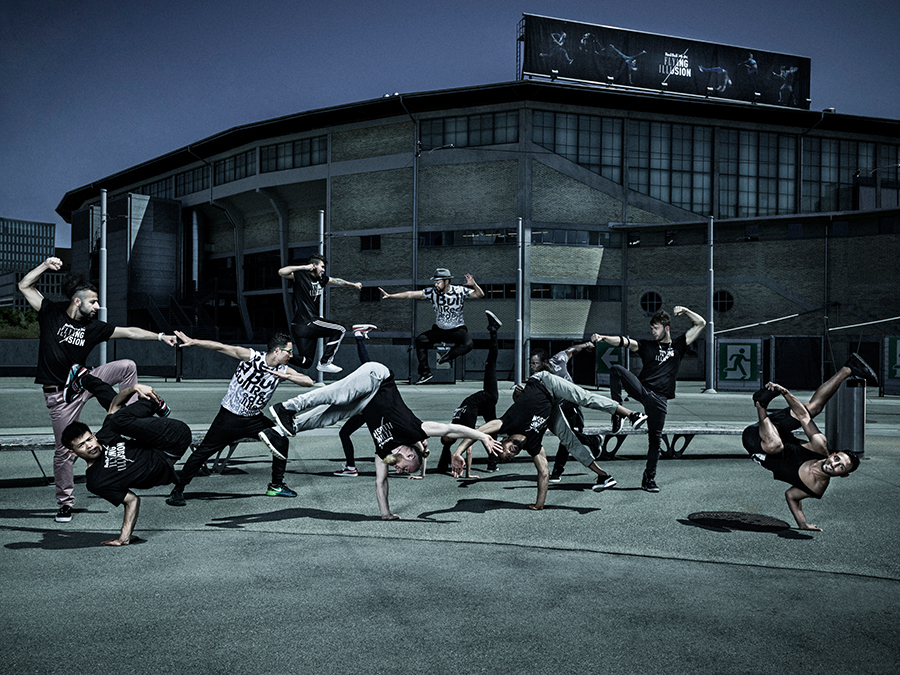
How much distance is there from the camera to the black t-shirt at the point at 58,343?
778 centimetres

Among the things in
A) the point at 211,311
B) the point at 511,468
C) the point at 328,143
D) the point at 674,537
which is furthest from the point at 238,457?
the point at 211,311

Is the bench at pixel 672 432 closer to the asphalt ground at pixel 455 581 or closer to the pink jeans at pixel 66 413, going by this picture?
the asphalt ground at pixel 455 581

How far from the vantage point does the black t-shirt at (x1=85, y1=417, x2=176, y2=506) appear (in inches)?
268

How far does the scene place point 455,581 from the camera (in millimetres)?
5902

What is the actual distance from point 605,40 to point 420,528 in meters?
45.0

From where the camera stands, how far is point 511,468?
488 inches

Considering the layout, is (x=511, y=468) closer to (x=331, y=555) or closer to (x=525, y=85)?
(x=331, y=555)

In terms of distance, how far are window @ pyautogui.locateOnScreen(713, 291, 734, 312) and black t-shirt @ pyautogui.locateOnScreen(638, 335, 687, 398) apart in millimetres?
35487

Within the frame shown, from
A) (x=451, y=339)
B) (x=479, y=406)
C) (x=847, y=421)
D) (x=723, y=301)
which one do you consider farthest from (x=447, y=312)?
(x=723, y=301)

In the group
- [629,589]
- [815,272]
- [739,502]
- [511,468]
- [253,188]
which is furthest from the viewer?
[253,188]

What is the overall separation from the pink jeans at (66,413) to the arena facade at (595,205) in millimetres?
30245

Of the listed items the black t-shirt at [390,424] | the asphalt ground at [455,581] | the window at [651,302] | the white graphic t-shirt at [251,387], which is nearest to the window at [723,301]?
the window at [651,302]

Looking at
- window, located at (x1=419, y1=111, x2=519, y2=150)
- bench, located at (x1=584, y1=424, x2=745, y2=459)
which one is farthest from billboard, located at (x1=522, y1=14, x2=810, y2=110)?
bench, located at (x1=584, y1=424, x2=745, y2=459)

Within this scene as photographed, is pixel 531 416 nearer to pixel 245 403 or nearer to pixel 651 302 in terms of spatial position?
pixel 245 403
